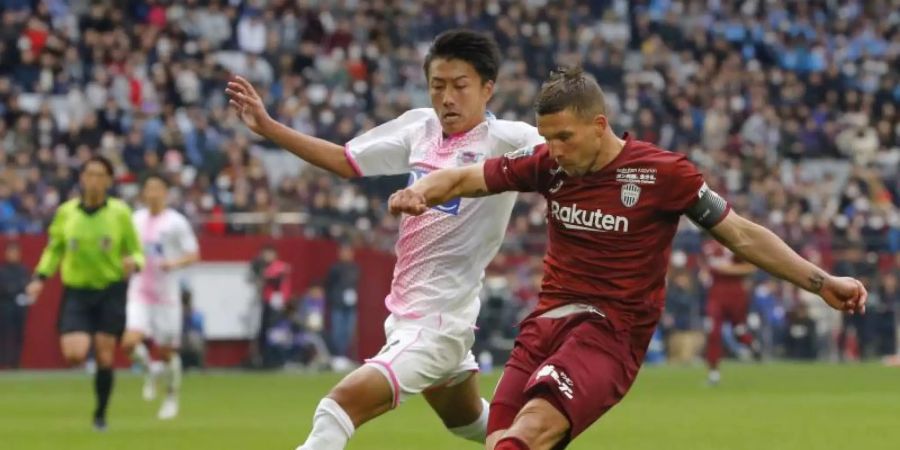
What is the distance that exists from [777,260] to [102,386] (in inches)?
380

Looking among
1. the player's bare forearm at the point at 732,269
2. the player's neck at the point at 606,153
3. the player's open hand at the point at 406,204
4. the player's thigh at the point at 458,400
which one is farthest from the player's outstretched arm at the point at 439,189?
the player's bare forearm at the point at 732,269

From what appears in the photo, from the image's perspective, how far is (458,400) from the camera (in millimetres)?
9273

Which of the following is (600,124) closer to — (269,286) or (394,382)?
(394,382)

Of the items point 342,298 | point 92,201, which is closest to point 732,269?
point 342,298

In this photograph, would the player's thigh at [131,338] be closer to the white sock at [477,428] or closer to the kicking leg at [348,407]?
the white sock at [477,428]

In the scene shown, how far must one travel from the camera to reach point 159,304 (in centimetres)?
2031

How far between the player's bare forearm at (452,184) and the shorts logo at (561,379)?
2.96ft

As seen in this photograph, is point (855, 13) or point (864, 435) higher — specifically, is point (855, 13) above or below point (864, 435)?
above

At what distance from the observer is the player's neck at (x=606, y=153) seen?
308 inches

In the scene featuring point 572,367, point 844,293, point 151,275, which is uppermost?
point 844,293

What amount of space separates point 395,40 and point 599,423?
1972 centimetres

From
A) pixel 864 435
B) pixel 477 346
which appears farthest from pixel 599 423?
pixel 477 346

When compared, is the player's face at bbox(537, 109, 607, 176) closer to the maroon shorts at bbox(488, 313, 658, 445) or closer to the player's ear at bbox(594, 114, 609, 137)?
the player's ear at bbox(594, 114, 609, 137)

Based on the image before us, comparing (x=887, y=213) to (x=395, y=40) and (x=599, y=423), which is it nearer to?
(x=395, y=40)
